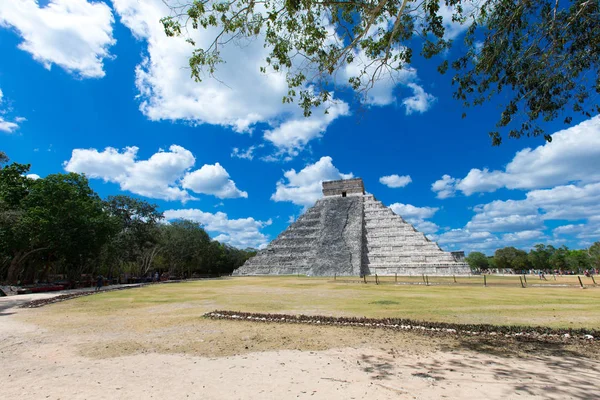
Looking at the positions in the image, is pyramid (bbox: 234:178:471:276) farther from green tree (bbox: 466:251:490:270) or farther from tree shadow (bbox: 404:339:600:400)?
green tree (bbox: 466:251:490:270)

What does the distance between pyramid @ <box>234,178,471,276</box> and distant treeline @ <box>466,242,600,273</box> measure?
39340 mm

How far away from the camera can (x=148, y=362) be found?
5.18m

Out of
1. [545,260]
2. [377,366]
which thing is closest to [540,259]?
[545,260]

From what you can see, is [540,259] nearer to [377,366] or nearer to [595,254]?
[595,254]

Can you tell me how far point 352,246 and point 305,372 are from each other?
36132mm

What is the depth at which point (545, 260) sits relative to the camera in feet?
236

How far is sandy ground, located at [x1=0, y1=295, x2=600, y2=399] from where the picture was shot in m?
3.94

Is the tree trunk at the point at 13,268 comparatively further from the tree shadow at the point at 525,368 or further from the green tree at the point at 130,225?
the tree shadow at the point at 525,368

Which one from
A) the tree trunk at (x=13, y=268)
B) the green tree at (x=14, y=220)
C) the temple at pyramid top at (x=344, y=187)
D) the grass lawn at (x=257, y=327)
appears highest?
the temple at pyramid top at (x=344, y=187)

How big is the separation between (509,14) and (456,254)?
113 ft

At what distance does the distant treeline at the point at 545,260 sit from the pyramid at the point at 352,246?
3934 centimetres

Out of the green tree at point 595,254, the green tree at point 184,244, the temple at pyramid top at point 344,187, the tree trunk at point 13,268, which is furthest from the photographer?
the green tree at point 595,254

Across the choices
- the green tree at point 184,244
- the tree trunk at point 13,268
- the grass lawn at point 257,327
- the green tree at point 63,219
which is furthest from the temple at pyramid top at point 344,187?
the grass lawn at point 257,327

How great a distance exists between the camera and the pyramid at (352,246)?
3547 cm
